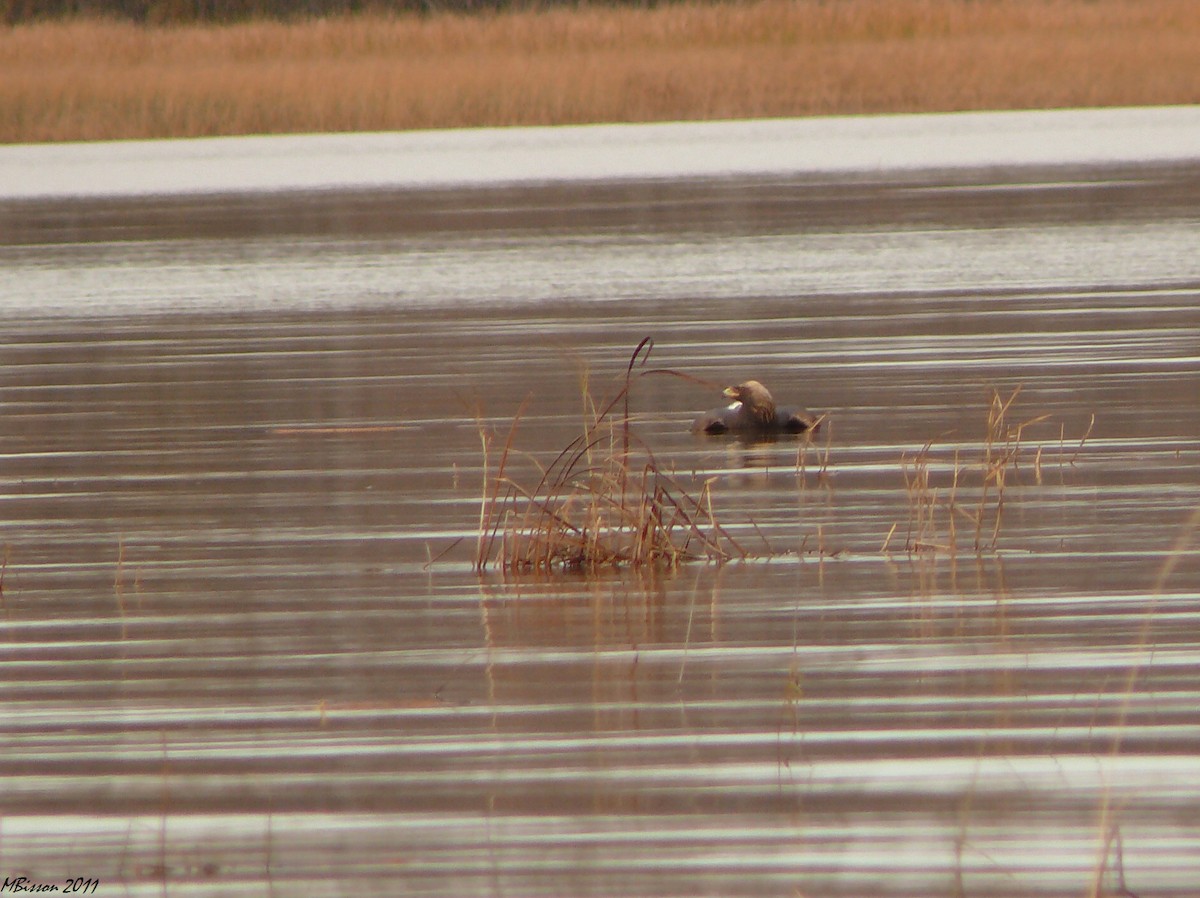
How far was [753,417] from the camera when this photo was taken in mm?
8508

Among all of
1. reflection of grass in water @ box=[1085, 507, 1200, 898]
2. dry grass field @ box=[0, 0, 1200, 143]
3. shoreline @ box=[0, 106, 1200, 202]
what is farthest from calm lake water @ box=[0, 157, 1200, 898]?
dry grass field @ box=[0, 0, 1200, 143]

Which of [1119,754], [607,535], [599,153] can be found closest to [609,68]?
[599,153]

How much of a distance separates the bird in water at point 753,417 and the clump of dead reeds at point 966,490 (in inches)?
31.0

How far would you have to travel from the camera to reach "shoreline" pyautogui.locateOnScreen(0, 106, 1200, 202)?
80.6ft

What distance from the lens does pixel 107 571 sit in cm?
649

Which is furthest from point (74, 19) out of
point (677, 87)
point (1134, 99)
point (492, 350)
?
point (492, 350)

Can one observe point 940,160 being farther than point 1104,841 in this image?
Yes

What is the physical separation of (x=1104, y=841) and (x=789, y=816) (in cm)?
59

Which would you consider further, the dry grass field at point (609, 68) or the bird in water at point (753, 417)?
the dry grass field at point (609, 68)

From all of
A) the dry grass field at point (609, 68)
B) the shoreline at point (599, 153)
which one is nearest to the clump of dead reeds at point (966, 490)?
the shoreline at point (599, 153)

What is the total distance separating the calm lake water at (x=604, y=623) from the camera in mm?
3922

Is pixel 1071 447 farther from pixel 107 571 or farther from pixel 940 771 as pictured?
pixel 940 771

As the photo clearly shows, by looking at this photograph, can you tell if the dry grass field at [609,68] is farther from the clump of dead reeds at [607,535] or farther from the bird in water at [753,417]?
the clump of dead reeds at [607,535]

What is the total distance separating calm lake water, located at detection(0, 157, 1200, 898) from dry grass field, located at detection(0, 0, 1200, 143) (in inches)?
630
